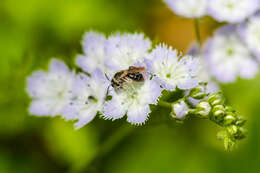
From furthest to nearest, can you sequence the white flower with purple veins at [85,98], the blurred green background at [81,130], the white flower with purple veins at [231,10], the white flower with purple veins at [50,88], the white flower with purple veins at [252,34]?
1. the blurred green background at [81,130]
2. the white flower with purple veins at [252,34]
3. the white flower with purple veins at [231,10]
4. the white flower with purple veins at [50,88]
5. the white flower with purple veins at [85,98]

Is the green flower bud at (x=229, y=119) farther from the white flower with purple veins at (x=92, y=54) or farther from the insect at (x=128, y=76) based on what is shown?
the white flower with purple veins at (x=92, y=54)

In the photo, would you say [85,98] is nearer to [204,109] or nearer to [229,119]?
[204,109]

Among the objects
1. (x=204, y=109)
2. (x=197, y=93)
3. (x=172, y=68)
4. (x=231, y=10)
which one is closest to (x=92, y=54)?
(x=172, y=68)

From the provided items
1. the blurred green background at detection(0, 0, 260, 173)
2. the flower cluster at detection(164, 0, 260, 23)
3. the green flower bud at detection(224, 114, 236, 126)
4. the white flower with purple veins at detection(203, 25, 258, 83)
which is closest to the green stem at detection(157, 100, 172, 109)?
the green flower bud at detection(224, 114, 236, 126)

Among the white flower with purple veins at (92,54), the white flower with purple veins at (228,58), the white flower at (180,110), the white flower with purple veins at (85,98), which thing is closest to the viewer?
the white flower at (180,110)

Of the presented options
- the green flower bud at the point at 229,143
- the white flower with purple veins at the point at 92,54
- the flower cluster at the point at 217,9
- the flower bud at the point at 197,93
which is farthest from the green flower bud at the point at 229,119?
the flower cluster at the point at 217,9

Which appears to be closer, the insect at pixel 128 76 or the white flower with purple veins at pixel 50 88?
the insect at pixel 128 76

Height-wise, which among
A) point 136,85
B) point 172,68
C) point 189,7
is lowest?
point 136,85

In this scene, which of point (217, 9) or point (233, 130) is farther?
point (217, 9)
